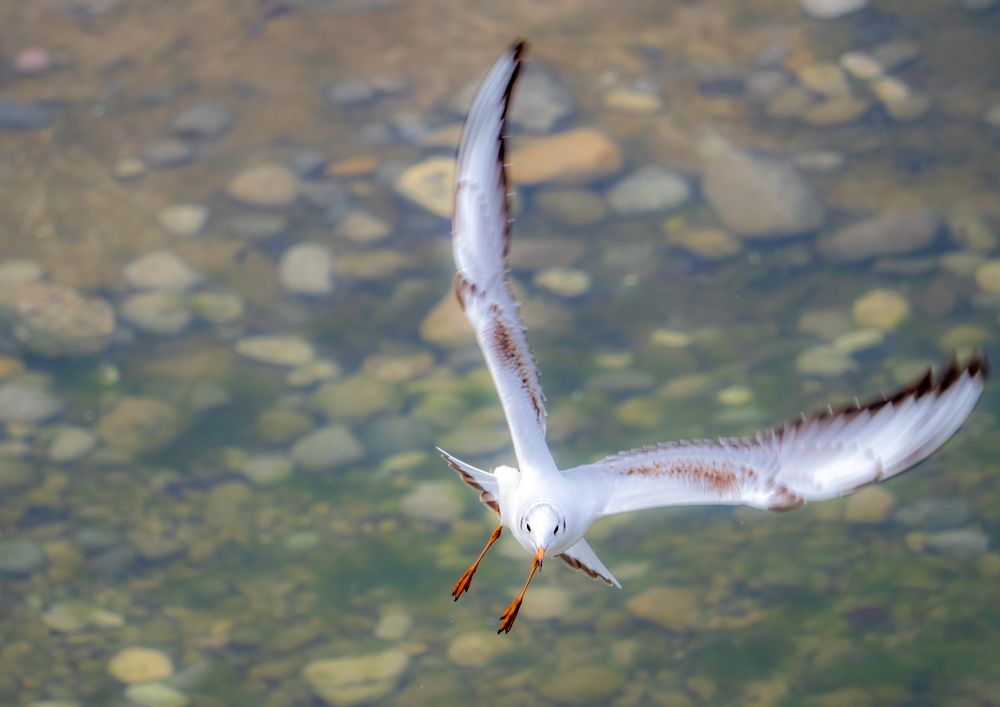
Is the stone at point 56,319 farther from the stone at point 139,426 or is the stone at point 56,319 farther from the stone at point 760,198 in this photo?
the stone at point 760,198

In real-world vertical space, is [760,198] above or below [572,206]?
below

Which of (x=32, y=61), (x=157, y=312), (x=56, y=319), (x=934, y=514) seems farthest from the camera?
(x=32, y=61)

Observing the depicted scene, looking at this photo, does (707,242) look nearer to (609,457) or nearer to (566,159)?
(566,159)

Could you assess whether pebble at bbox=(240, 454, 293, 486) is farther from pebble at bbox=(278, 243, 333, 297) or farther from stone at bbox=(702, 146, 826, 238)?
stone at bbox=(702, 146, 826, 238)

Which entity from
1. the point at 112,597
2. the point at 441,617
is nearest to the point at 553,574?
the point at 441,617

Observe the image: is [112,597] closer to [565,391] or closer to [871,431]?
[565,391]

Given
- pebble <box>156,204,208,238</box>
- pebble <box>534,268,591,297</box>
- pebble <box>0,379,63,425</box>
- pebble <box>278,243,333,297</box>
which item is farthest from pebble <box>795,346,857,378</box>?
pebble <box>0,379,63,425</box>

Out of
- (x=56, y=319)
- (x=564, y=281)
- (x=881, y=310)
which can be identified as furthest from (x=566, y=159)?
(x=56, y=319)
